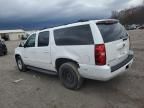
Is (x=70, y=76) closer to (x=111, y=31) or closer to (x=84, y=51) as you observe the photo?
(x=84, y=51)

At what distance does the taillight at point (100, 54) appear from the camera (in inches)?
179

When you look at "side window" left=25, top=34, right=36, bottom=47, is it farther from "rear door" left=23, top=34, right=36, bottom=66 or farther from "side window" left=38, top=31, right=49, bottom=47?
"side window" left=38, top=31, right=49, bottom=47

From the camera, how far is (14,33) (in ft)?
263

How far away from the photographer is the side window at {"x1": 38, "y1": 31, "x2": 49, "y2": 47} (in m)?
6.28

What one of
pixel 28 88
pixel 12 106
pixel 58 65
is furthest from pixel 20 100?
pixel 58 65

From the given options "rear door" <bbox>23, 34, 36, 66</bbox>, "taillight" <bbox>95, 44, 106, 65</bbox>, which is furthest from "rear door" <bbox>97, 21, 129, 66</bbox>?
"rear door" <bbox>23, 34, 36, 66</bbox>

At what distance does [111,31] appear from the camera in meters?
5.15

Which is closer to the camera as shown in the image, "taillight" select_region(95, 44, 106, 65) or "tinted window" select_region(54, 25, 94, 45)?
"taillight" select_region(95, 44, 106, 65)

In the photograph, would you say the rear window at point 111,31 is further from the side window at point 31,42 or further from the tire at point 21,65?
the tire at point 21,65

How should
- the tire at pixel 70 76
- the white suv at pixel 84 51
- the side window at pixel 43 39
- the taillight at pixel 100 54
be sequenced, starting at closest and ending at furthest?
the taillight at pixel 100 54
the white suv at pixel 84 51
the tire at pixel 70 76
the side window at pixel 43 39

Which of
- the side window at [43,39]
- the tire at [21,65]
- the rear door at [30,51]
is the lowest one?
the tire at [21,65]

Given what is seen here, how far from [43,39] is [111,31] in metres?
2.53

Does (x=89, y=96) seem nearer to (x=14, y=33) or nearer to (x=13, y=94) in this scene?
(x=13, y=94)

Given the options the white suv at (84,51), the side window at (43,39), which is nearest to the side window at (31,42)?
the side window at (43,39)
